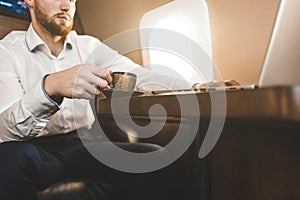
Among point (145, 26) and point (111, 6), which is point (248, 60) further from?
point (111, 6)

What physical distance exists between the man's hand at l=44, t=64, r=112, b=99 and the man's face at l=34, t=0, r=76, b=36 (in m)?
0.95

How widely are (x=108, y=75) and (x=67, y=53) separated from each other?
37.7 inches

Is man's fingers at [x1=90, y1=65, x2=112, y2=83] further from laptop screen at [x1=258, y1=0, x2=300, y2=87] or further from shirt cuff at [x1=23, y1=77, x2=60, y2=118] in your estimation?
laptop screen at [x1=258, y1=0, x2=300, y2=87]

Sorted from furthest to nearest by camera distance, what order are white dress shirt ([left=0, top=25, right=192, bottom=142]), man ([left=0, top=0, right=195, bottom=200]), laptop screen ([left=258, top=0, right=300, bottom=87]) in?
white dress shirt ([left=0, top=25, right=192, bottom=142]) → man ([left=0, top=0, right=195, bottom=200]) → laptop screen ([left=258, top=0, right=300, bottom=87])

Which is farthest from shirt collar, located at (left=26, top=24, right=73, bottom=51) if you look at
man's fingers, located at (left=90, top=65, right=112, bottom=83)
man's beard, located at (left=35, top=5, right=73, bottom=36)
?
man's fingers, located at (left=90, top=65, right=112, bottom=83)

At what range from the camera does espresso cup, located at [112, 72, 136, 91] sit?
73cm

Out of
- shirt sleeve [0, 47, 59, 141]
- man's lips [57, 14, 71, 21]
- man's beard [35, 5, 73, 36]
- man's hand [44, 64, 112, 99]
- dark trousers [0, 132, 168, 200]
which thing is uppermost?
man's lips [57, 14, 71, 21]

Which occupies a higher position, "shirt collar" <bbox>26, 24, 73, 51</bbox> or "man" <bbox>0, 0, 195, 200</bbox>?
"shirt collar" <bbox>26, 24, 73, 51</bbox>

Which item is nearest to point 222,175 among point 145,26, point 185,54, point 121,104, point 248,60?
point 121,104

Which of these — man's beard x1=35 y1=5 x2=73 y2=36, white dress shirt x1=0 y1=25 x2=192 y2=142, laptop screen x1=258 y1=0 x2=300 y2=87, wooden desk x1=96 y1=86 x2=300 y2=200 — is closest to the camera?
wooden desk x1=96 y1=86 x2=300 y2=200

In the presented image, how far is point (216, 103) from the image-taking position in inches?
18.1

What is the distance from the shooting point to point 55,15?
1.54 metres

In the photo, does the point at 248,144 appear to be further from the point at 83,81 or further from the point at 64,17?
the point at 64,17

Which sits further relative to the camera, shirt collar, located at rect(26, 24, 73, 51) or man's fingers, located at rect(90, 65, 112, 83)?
shirt collar, located at rect(26, 24, 73, 51)
